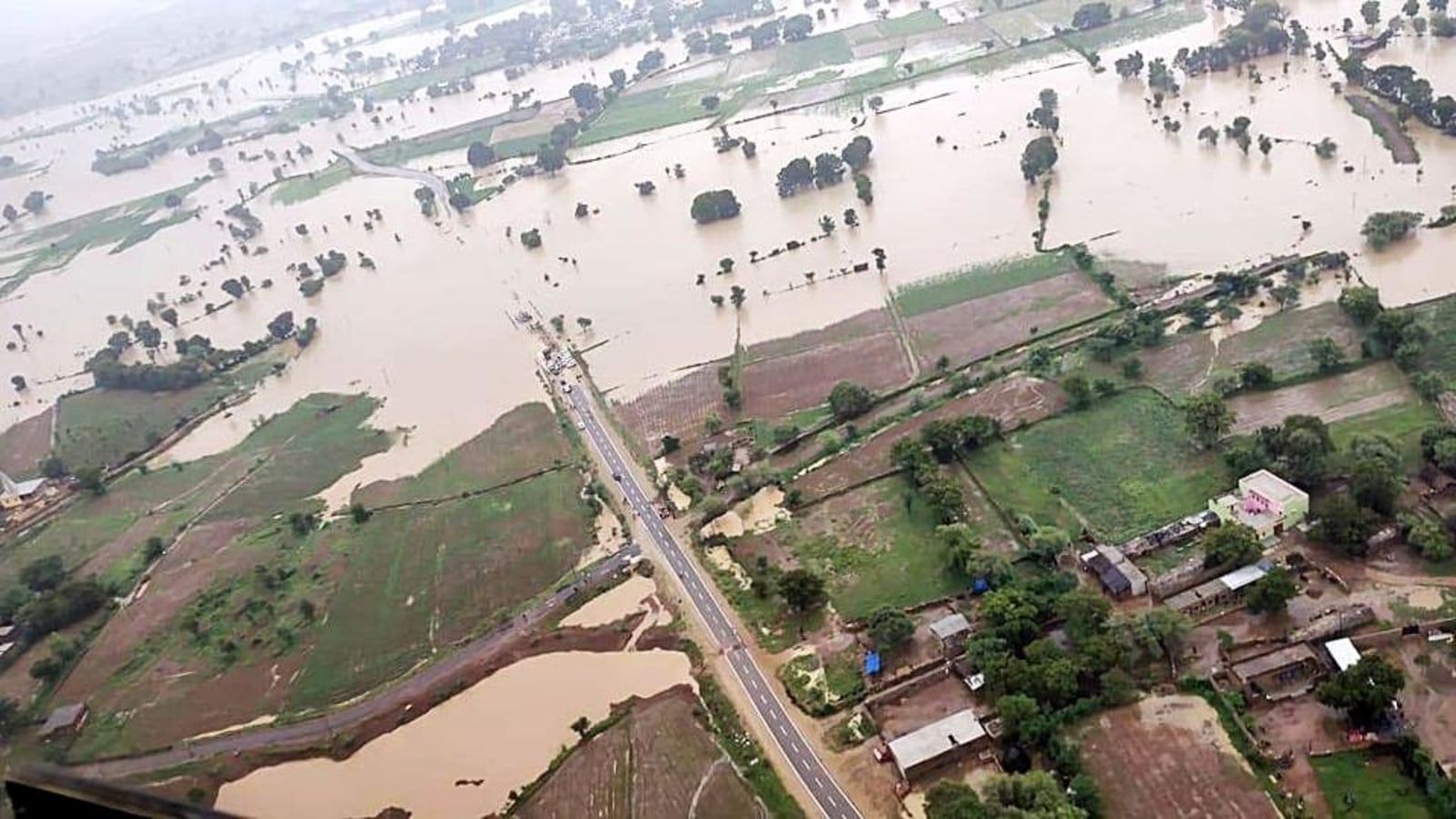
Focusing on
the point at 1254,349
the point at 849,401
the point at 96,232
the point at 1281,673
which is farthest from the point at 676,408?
the point at 96,232

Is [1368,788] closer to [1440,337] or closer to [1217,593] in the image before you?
[1217,593]

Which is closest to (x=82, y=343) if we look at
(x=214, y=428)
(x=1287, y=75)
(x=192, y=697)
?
(x=214, y=428)

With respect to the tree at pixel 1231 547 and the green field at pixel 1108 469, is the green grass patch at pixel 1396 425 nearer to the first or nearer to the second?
the green field at pixel 1108 469

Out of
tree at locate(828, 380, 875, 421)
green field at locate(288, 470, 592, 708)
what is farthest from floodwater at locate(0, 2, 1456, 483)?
tree at locate(828, 380, 875, 421)

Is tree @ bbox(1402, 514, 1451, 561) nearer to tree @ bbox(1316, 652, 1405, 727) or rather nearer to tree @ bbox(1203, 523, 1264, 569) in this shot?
tree @ bbox(1203, 523, 1264, 569)

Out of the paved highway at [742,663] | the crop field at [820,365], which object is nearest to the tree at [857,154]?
the crop field at [820,365]

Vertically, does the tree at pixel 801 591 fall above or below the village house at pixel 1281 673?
above

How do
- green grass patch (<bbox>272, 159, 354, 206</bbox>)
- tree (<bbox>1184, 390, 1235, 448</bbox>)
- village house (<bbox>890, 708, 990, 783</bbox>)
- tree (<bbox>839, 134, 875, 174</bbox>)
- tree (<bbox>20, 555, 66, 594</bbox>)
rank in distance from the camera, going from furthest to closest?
green grass patch (<bbox>272, 159, 354, 206</bbox>) → tree (<bbox>839, 134, 875, 174</bbox>) → tree (<bbox>20, 555, 66, 594</bbox>) → tree (<bbox>1184, 390, 1235, 448</bbox>) → village house (<bbox>890, 708, 990, 783</bbox>)
